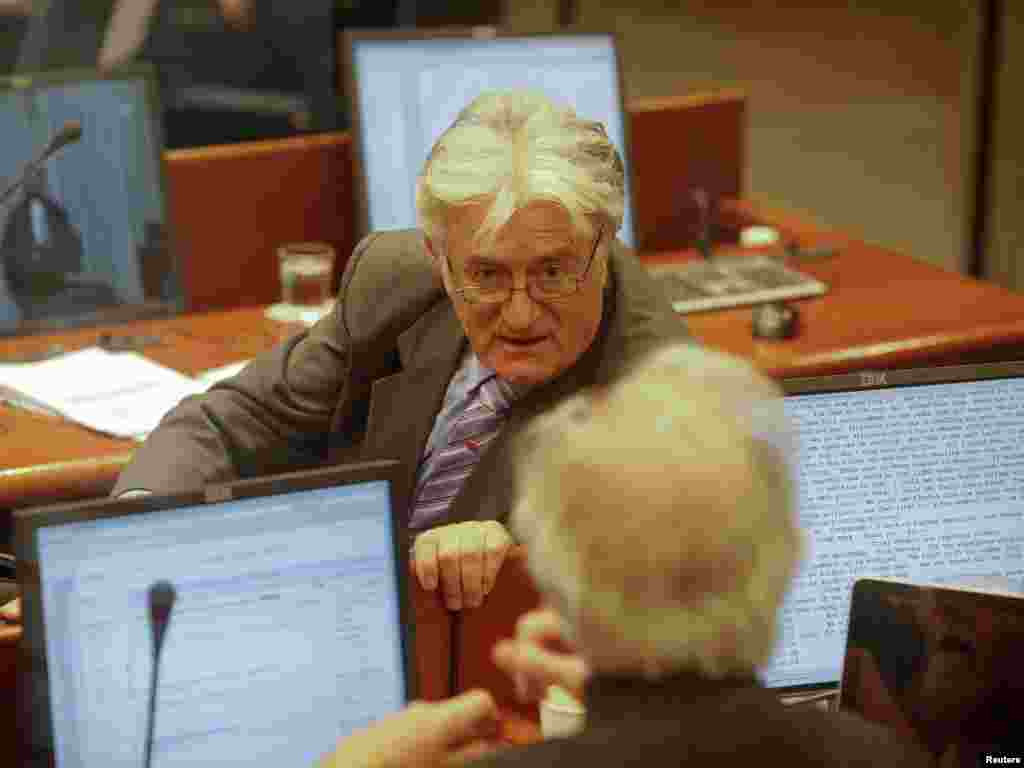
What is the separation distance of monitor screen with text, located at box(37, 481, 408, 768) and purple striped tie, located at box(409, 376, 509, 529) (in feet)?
1.70

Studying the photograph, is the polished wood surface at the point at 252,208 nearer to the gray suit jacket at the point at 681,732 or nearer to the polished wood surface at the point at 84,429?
the polished wood surface at the point at 84,429

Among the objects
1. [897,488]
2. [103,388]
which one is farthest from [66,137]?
[897,488]

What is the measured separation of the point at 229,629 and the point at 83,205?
155 centimetres

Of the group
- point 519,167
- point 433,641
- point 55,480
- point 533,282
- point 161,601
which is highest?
point 519,167

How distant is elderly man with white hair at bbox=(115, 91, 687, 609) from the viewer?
5.47 ft

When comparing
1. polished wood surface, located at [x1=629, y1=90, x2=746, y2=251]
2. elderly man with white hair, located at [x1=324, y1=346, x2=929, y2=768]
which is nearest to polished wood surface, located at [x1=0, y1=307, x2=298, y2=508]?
polished wood surface, located at [x1=629, y1=90, x2=746, y2=251]

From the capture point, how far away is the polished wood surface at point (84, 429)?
2172 millimetres

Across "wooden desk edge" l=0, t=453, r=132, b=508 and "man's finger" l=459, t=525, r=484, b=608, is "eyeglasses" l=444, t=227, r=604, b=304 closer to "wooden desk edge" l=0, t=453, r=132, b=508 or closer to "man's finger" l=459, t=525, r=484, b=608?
"man's finger" l=459, t=525, r=484, b=608

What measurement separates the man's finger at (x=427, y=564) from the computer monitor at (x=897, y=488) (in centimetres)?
32

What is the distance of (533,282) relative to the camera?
1699 millimetres

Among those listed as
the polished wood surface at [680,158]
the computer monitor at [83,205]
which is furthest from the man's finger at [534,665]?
the polished wood surface at [680,158]

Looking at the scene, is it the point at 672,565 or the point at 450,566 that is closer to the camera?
the point at 672,565

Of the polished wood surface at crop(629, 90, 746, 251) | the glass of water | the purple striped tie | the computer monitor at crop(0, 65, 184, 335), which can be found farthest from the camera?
the polished wood surface at crop(629, 90, 746, 251)

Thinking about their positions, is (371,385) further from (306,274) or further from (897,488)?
(306,274)
